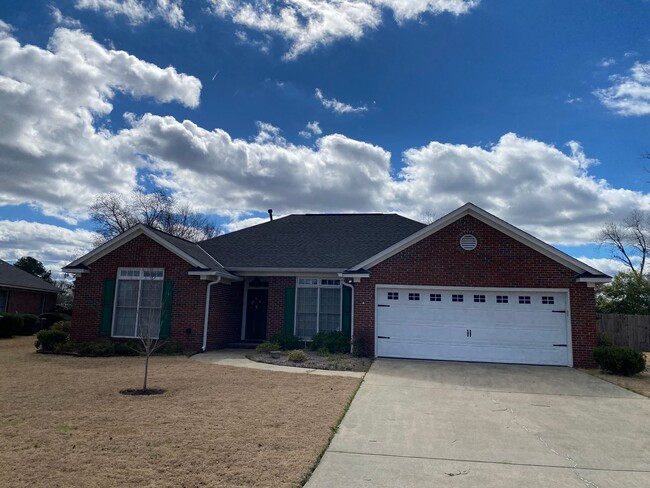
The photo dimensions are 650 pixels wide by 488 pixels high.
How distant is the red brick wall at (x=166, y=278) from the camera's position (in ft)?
51.0

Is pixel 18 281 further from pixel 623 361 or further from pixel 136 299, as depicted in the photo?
pixel 623 361

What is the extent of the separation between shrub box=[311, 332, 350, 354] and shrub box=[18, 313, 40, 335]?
52.8ft

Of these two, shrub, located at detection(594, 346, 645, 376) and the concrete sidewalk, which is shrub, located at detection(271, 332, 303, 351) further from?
shrub, located at detection(594, 346, 645, 376)

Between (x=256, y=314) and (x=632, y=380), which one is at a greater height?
(x=256, y=314)

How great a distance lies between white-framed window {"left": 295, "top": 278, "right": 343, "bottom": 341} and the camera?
53.8 ft

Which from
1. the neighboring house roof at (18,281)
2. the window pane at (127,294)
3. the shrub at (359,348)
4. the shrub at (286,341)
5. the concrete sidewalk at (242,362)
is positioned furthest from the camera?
the neighboring house roof at (18,281)

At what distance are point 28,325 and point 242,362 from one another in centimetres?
1603

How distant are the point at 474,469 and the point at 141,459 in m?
3.80

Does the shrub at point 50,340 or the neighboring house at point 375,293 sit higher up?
the neighboring house at point 375,293

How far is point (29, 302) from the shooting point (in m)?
27.5

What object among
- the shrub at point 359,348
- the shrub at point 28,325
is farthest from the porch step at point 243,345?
the shrub at point 28,325

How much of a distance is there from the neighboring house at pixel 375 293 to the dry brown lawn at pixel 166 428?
3875 mm

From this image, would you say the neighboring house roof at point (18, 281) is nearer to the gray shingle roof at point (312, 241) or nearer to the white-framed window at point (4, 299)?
the white-framed window at point (4, 299)

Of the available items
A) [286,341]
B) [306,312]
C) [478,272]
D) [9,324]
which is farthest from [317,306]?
[9,324]
